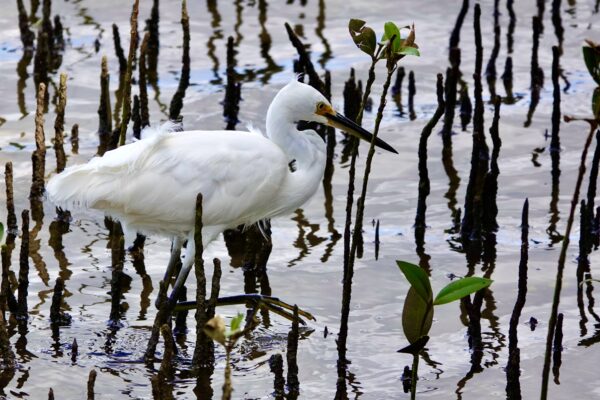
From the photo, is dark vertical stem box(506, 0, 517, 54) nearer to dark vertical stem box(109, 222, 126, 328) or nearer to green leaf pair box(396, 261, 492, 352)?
dark vertical stem box(109, 222, 126, 328)

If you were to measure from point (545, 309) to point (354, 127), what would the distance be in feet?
4.67

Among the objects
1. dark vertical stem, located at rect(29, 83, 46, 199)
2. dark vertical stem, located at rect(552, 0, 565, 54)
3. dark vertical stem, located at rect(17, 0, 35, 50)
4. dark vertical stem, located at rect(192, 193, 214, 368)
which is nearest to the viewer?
dark vertical stem, located at rect(192, 193, 214, 368)

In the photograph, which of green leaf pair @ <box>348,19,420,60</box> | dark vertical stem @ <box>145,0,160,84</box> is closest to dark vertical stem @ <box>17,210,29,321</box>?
green leaf pair @ <box>348,19,420,60</box>

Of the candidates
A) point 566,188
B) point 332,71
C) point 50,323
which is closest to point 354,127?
point 50,323

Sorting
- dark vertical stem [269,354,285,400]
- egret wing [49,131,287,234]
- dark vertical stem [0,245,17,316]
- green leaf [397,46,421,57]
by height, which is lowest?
dark vertical stem [269,354,285,400]

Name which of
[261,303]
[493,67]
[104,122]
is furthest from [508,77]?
[261,303]

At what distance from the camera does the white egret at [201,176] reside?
5680 mm

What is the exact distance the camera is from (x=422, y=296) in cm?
438

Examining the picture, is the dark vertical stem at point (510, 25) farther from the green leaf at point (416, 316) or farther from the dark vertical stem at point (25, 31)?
A: the green leaf at point (416, 316)

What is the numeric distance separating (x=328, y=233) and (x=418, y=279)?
120 inches

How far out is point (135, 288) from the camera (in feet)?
21.2

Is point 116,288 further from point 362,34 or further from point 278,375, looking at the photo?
point 362,34

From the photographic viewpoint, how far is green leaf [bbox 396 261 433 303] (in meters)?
4.30

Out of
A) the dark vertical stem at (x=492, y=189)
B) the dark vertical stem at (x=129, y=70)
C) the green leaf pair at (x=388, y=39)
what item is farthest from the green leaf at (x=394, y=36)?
the dark vertical stem at (x=492, y=189)
